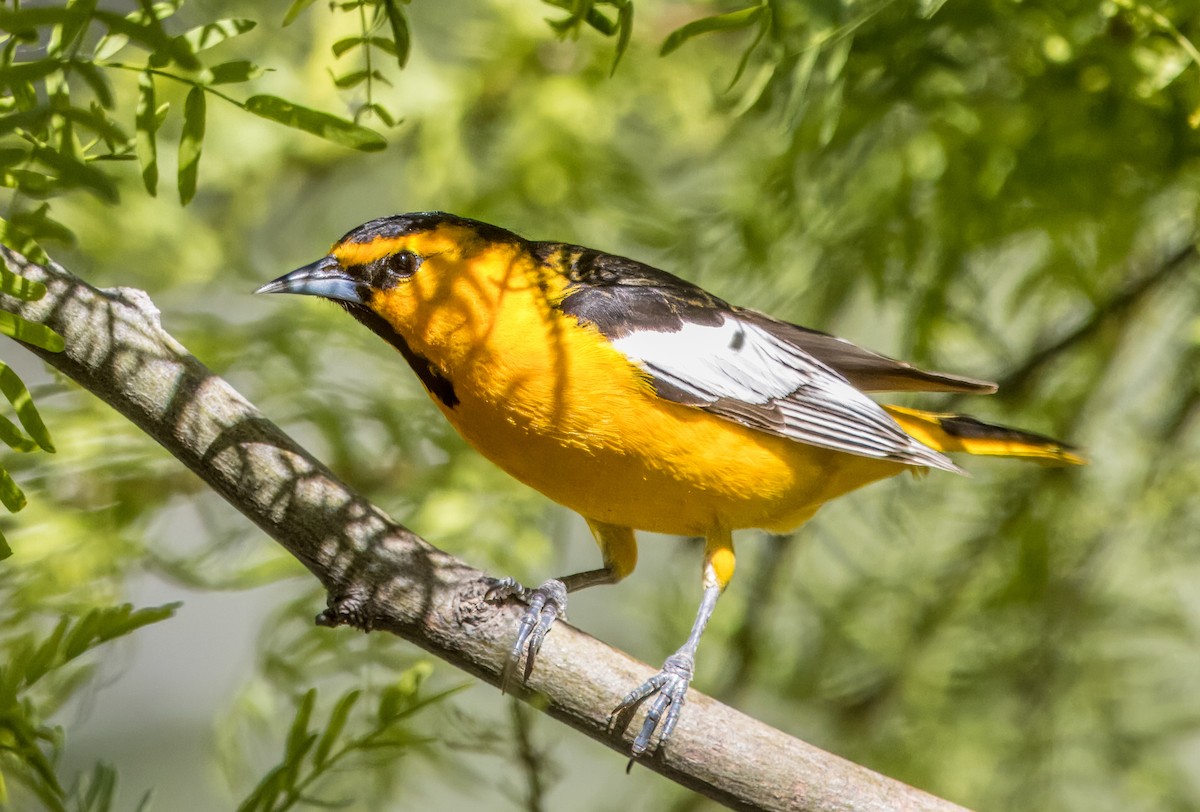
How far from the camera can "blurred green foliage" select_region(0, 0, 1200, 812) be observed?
178 centimetres

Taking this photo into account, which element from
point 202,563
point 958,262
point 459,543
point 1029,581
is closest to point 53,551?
point 202,563

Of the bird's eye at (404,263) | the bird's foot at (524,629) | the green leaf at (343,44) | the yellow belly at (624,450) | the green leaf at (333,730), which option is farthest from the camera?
the bird's eye at (404,263)

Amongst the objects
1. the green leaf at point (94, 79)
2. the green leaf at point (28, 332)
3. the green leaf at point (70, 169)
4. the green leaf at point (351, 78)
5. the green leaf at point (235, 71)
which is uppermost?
the green leaf at point (351, 78)

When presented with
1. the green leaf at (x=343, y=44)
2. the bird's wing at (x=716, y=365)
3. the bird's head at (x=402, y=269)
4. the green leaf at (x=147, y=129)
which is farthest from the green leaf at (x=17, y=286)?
the bird's wing at (x=716, y=365)

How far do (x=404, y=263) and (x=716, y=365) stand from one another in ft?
1.63

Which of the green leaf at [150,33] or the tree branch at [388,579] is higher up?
the green leaf at [150,33]

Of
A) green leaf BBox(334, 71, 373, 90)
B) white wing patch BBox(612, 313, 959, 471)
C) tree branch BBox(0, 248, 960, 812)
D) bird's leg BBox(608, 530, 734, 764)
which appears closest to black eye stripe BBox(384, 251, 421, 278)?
white wing patch BBox(612, 313, 959, 471)

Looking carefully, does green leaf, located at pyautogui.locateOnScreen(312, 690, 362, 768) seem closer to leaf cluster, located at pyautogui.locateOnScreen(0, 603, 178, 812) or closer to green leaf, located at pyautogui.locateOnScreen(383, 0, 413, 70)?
leaf cluster, located at pyautogui.locateOnScreen(0, 603, 178, 812)

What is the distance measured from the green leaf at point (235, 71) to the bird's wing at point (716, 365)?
0.84 metres

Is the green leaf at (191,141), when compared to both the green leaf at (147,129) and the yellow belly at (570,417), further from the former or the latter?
the yellow belly at (570,417)

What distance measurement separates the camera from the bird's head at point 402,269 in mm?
1765

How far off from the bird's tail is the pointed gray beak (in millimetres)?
957

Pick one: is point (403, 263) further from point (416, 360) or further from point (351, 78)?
point (351, 78)

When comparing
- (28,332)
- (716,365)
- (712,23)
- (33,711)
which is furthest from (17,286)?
(716,365)
